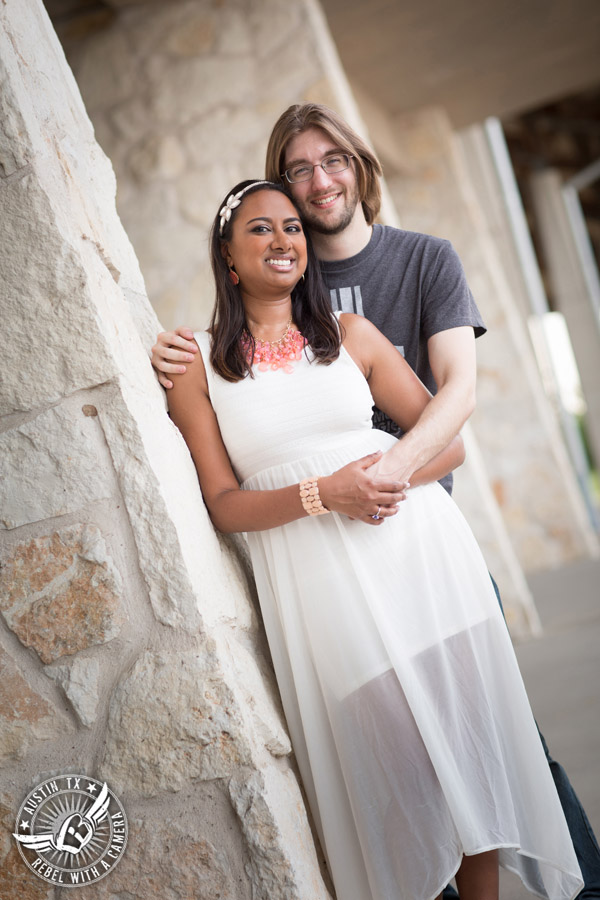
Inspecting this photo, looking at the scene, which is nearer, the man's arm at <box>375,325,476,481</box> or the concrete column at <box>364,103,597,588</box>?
the man's arm at <box>375,325,476,481</box>

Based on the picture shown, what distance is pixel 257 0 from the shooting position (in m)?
3.98

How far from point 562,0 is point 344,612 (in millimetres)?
4650

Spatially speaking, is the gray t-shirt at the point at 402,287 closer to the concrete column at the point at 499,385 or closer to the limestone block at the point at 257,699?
the limestone block at the point at 257,699

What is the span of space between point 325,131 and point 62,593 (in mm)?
1234

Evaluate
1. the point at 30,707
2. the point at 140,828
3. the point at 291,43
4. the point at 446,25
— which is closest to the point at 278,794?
the point at 140,828

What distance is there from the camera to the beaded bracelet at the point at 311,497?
1.58m

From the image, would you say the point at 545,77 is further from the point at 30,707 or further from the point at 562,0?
the point at 30,707

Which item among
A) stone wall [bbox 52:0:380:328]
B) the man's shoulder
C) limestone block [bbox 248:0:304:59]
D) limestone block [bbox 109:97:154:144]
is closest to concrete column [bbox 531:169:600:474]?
stone wall [bbox 52:0:380:328]

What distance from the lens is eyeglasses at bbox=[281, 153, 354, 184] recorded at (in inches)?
78.5

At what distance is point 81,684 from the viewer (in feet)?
4.79

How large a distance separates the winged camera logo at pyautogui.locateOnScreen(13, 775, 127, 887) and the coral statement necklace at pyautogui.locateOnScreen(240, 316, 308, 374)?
2.76 ft

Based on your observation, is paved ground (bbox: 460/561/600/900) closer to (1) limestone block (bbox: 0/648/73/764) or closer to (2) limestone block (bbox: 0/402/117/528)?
(1) limestone block (bbox: 0/648/73/764)

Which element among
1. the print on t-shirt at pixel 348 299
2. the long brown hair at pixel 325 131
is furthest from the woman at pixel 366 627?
the long brown hair at pixel 325 131

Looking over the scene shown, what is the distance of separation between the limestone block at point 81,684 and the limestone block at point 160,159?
305 centimetres
